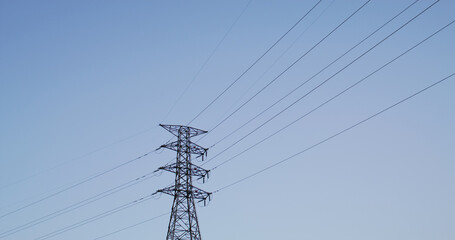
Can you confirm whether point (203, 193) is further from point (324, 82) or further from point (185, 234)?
point (324, 82)

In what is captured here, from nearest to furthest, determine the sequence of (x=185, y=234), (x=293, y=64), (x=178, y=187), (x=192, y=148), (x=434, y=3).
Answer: (x=434, y=3) < (x=293, y=64) < (x=185, y=234) < (x=178, y=187) < (x=192, y=148)

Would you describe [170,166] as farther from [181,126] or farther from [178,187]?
[181,126]

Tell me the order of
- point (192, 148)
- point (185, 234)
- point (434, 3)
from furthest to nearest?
1. point (192, 148)
2. point (185, 234)
3. point (434, 3)

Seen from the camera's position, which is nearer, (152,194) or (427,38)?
(427,38)

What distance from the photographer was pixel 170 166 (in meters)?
23.0

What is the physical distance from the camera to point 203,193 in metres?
23.5

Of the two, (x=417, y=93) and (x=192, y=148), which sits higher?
(x=192, y=148)

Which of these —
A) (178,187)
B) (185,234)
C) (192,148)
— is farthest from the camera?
(192,148)

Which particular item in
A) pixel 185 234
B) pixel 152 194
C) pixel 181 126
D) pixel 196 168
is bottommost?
pixel 185 234

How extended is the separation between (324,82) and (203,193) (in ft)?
46.2

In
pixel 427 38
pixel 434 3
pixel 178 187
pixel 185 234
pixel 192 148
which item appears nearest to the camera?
pixel 434 3

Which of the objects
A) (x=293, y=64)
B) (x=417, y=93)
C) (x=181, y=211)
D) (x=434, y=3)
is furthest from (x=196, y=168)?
(x=434, y=3)

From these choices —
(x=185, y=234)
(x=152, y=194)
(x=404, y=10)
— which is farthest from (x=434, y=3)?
(x=152, y=194)

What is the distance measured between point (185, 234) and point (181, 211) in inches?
58.5
